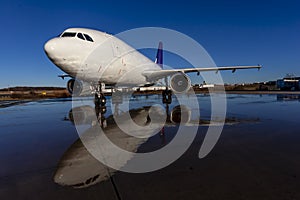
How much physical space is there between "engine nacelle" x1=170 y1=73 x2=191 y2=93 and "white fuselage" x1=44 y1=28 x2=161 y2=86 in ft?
10.2

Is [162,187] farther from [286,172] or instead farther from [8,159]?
[8,159]

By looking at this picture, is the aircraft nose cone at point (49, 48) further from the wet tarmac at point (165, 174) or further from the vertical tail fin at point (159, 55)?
the vertical tail fin at point (159, 55)

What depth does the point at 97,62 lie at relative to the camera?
9375 mm

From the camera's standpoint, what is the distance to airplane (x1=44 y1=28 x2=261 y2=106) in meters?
8.00

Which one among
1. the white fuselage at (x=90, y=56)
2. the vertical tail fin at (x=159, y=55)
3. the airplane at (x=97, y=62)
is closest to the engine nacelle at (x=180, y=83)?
the airplane at (x=97, y=62)

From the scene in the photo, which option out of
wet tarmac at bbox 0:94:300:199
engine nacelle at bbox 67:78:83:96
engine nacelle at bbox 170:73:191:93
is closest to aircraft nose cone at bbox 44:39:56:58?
wet tarmac at bbox 0:94:300:199

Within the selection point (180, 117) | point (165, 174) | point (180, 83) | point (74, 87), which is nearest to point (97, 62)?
point (180, 117)

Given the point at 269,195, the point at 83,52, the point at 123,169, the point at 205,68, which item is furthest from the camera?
the point at 205,68

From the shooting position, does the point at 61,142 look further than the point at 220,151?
Yes

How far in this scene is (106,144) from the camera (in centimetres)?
448

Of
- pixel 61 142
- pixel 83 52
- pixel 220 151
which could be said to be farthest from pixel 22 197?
pixel 83 52

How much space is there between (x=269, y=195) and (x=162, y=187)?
114 centimetres

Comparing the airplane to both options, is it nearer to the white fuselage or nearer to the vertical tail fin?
the white fuselage

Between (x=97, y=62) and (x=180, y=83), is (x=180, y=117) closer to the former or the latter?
(x=97, y=62)
